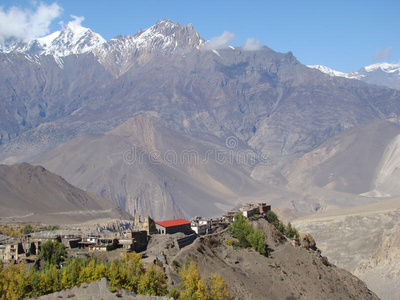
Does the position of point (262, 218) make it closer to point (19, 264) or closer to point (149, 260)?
point (149, 260)

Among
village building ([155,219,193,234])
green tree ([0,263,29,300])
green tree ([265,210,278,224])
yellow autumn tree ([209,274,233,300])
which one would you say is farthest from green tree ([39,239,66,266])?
green tree ([265,210,278,224])

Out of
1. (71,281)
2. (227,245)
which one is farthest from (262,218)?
(71,281)

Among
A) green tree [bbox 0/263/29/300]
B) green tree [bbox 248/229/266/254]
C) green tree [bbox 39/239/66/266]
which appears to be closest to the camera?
green tree [bbox 0/263/29/300]

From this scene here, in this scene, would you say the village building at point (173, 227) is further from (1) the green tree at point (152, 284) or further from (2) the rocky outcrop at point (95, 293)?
(2) the rocky outcrop at point (95, 293)

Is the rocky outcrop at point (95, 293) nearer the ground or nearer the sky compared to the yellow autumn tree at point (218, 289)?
nearer the sky

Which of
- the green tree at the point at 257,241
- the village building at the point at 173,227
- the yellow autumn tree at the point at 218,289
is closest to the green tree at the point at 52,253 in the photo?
the yellow autumn tree at the point at 218,289

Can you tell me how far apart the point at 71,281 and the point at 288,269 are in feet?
116

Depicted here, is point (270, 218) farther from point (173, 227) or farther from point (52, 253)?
point (52, 253)

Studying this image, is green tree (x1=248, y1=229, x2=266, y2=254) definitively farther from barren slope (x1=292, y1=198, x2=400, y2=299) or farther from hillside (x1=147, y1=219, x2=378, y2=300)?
barren slope (x1=292, y1=198, x2=400, y2=299)

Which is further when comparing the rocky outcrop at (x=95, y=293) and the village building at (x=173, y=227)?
the village building at (x=173, y=227)

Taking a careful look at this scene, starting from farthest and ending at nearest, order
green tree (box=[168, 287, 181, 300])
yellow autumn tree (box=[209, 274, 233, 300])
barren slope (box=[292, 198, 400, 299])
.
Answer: barren slope (box=[292, 198, 400, 299]) → yellow autumn tree (box=[209, 274, 233, 300]) → green tree (box=[168, 287, 181, 300])

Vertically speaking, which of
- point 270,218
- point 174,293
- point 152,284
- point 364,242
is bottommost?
Answer: point 174,293

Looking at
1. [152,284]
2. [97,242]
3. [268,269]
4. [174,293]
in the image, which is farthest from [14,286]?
[268,269]

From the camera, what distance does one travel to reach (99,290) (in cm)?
5309
